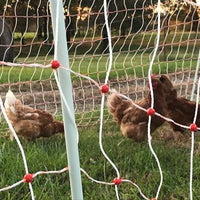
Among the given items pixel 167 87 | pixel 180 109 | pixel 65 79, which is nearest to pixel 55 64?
pixel 65 79

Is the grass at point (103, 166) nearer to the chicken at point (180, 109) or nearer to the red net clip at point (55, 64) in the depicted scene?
the chicken at point (180, 109)

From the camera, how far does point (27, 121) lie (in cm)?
303

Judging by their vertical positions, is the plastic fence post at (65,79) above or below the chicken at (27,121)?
above

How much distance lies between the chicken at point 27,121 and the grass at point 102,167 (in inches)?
2.9

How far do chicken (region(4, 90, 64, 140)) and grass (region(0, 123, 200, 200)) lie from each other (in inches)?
2.9

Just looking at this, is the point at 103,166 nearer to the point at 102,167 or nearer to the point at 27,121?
the point at 102,167

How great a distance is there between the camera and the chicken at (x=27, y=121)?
303cm

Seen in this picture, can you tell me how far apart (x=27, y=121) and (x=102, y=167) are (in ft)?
2.44

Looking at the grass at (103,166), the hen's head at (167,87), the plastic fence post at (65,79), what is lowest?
the grass at (103,166)

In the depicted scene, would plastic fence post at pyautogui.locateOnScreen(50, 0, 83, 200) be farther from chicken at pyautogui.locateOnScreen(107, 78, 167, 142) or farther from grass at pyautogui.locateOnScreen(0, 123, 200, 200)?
chicken at pyautogui.locateOnScreen(107, 78, 167, 142)

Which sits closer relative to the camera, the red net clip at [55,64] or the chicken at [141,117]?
the red net clip at [55,64]

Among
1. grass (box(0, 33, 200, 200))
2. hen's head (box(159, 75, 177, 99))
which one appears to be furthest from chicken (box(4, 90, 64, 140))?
hen's head (box(159, 75, 177, 99))

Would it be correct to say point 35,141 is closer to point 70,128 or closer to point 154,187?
point 154,187

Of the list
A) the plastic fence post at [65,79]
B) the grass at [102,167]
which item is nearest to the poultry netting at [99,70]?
the plastic fence post at [65,79]
